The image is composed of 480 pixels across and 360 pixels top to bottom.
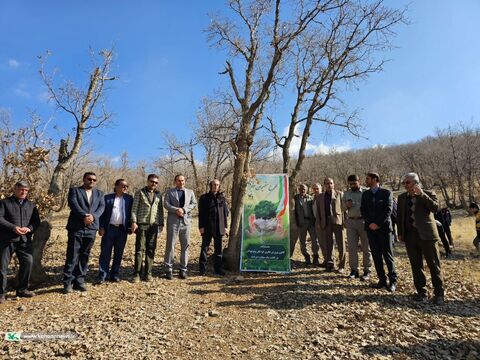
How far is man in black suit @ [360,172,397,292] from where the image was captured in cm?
602

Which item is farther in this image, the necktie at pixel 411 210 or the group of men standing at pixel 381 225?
the necktie at pixel 411 210

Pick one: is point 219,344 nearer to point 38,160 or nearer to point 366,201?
point 366,201

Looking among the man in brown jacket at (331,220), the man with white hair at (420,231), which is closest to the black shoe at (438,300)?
the man with white hair at (420,231)

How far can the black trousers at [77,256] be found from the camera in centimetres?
554

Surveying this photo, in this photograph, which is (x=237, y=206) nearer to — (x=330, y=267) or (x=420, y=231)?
(x=330, y=267)

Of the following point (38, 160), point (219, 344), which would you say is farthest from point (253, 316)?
point (38, 160)

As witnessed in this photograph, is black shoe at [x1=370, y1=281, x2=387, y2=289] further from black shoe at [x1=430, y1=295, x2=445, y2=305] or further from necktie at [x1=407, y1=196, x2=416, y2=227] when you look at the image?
necktie at [x1=407, y1=196, x2=416, y2=227]

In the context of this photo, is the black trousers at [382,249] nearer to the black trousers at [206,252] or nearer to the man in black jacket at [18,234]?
the black trousers at [206,252]

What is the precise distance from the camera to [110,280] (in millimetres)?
6305

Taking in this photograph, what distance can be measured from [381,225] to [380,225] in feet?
0.07

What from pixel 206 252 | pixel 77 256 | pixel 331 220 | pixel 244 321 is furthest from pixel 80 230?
pixel 331 220

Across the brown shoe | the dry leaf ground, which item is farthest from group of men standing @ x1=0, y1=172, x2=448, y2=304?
the dry leaf ground

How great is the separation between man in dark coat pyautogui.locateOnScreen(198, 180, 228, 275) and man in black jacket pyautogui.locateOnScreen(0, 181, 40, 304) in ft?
10.7

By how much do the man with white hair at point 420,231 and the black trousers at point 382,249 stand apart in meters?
0.30
